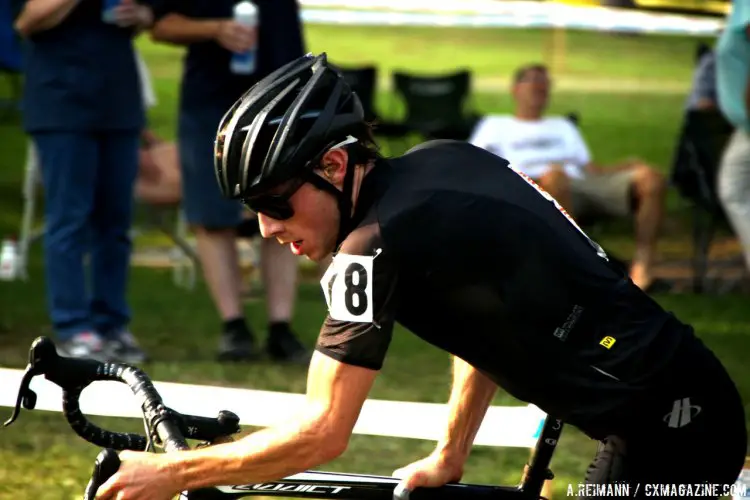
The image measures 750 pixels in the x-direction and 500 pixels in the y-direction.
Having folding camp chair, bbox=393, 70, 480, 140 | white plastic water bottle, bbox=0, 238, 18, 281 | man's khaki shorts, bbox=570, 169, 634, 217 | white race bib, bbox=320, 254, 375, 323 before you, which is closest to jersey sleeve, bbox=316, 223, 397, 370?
white race bib, bbox=320, 254, 375, 323

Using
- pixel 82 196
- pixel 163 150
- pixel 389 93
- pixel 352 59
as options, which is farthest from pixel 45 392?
pixel 352 59

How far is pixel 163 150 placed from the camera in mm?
9672

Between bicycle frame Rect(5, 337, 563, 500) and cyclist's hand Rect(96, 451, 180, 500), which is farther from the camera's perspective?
bicycle frame Rect(5, 337, 563, 500)

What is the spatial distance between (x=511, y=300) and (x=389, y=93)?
21979 mm

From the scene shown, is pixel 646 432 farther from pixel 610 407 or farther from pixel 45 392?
pixel 45 392

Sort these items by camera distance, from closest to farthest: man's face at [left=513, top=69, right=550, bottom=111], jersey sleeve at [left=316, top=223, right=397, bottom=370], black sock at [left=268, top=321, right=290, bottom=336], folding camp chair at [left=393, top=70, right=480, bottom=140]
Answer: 1. jersey sleeve at [left=316, top=223, right=397, bottom=370]
2. black sock at [left=268, top=321, right=290, bottom=336]
3. man's face at [left=513, top=69, right=550, bottom=111]
4. folding camp chair at [left=393, top=70, right=480, bottom=140]

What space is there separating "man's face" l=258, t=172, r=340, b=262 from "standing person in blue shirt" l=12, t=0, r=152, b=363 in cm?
395

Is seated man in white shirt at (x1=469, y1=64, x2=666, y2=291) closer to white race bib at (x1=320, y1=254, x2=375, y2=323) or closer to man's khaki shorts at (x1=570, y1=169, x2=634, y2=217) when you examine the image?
man's khaki shorts at (x1=570, y1=169, x2=634, y2=217)

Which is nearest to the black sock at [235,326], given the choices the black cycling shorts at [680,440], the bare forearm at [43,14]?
the bare forearm at [43,14]

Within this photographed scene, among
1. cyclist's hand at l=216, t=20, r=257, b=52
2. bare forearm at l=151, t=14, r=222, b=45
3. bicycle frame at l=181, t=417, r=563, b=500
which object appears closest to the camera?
bicycle frame at l=181, t=417, r=563, b=500

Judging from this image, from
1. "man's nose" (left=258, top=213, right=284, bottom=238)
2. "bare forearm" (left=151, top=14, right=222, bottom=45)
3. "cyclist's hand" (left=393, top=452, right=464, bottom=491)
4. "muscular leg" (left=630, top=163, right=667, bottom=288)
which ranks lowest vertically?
"muscular leg" (left=630, top=163, right=667, bottom=288)

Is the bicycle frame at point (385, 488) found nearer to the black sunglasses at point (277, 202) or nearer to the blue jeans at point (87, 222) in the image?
the black sunglasses at point (277, 202)

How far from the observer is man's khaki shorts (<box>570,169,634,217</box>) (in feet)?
33.8

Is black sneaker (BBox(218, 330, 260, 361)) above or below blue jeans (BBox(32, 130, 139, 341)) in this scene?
below
